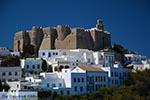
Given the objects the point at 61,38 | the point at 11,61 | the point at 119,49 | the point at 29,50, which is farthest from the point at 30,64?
the point at 119,49

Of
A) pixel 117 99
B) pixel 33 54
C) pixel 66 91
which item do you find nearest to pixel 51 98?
pixel 66 91

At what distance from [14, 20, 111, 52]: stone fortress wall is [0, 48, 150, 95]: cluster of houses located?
1524 mm

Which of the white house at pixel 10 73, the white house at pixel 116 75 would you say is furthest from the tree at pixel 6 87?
the white house at pixel 116 75

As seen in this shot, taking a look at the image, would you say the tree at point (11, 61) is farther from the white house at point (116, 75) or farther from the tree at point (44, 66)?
the white house at point (116, 75)

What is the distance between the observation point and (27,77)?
2406cm

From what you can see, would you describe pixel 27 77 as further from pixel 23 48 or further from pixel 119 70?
pixel 23 48

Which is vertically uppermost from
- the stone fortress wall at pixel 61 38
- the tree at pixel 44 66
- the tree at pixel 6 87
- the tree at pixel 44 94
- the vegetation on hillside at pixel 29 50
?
the stone fortress wall at pixel 61 38

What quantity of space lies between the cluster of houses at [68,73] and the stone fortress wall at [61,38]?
5.00 ft

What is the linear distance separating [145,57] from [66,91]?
13505 millimetres

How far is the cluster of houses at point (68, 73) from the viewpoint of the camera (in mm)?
23000

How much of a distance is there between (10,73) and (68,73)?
10.5 ft

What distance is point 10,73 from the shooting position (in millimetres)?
24094

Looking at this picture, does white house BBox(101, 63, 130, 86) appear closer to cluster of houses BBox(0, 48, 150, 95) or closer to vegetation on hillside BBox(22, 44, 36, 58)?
cluster of houses BBox(0, 48, 150, 95)

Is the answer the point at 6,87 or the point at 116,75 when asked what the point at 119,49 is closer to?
the point at 116,75
